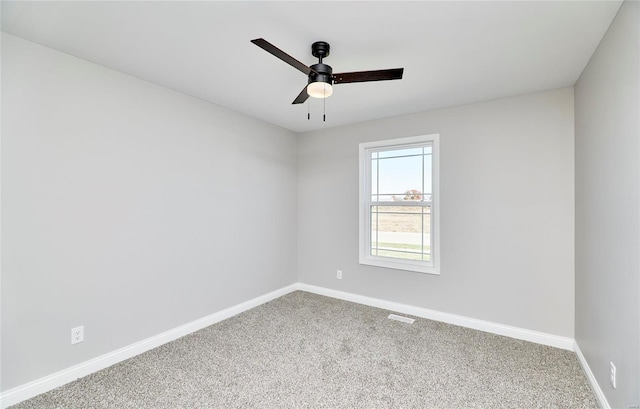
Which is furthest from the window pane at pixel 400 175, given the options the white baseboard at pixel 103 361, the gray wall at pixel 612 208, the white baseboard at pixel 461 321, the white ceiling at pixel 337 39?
Answer: the white baseboard at pixel 103 361

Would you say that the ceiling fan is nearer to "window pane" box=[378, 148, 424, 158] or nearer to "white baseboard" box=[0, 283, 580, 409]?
"window pane" box=[378, 148, 424, 158]

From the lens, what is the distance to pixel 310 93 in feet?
6.41

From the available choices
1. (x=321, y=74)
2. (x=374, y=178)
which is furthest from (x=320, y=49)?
(x=374, y=178)

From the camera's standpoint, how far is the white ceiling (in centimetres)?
169

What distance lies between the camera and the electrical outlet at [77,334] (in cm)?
221

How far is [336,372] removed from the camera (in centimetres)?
230

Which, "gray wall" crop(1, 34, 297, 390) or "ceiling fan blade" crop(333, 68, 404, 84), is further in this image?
"gray wall" crop(1, 34, 297, 390)

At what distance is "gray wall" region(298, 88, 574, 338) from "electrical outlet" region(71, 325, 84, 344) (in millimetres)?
2891

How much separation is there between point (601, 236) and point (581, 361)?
118 cm

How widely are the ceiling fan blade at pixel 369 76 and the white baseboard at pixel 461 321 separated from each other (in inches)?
105

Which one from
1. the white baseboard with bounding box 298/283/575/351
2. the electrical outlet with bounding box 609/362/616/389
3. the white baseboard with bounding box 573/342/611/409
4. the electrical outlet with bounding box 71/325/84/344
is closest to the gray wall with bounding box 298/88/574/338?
the white baseboard with bounding box 298/283/575/351

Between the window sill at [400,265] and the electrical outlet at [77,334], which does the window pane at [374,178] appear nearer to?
the window sill at [400,265]

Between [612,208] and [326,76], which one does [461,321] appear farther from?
[326,76]

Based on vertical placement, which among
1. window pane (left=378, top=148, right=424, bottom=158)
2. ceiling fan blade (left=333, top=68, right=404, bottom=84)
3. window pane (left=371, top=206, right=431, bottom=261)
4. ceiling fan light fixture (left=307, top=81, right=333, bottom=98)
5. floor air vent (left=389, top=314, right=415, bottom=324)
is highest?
ceiling fan blade (left=333, top=68, right=404, bottom=84)
